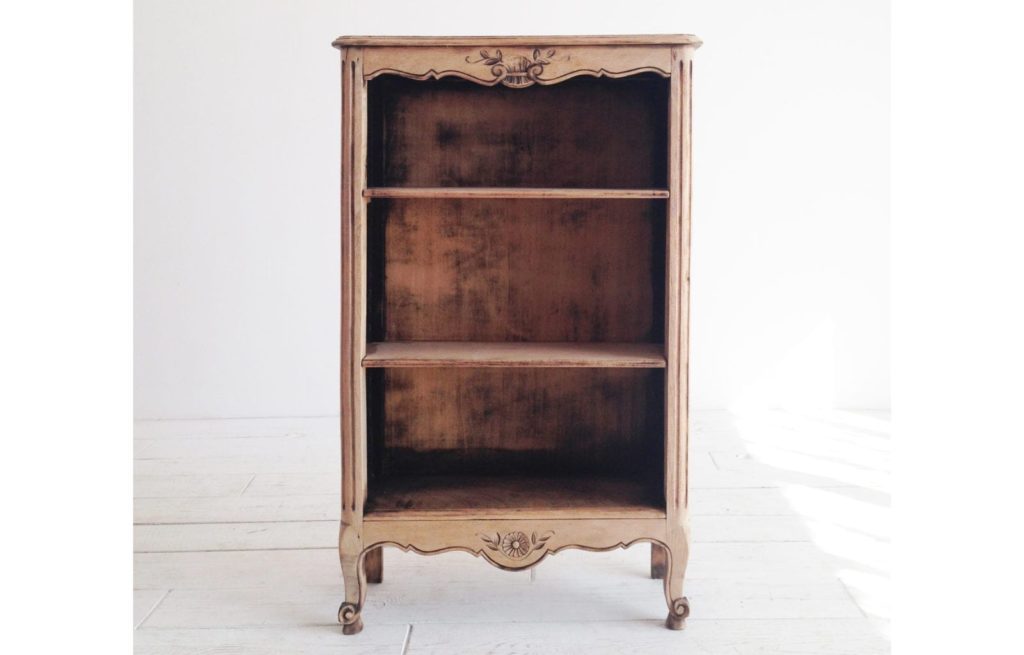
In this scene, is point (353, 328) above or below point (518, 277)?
below

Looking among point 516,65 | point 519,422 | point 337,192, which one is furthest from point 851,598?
point 337,192

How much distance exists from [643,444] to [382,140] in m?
0.97

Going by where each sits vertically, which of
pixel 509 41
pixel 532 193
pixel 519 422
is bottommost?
pixel 519 422

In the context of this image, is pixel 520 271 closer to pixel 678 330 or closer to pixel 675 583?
pixel 678 330

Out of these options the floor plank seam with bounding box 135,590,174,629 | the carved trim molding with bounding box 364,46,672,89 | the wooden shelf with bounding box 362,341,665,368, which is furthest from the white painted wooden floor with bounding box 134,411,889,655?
the carved trim molding with bounding box 364,46,672,89

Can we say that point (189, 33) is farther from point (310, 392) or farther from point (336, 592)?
point (336, 592)

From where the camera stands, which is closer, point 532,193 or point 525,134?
point 532,193

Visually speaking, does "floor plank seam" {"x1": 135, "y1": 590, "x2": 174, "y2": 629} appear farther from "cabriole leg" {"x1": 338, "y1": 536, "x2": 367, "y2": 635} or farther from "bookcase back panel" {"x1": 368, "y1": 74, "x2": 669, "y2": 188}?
"bookcase back panel" {"x1": 368, "y1": 74, "x2": 669, "y2": 188}

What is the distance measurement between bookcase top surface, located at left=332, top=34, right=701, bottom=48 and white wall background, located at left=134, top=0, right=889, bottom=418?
74.3 inches

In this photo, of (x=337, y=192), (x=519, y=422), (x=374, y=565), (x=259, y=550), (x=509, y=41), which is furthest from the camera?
(x=337, y=192)

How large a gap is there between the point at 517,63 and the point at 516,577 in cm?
119

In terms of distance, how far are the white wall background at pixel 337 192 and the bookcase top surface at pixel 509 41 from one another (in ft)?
6.19

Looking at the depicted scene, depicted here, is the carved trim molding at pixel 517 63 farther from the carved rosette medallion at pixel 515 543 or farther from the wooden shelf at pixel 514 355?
the carved rosette medallion at pixel 515 543

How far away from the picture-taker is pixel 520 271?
7.30 ft
